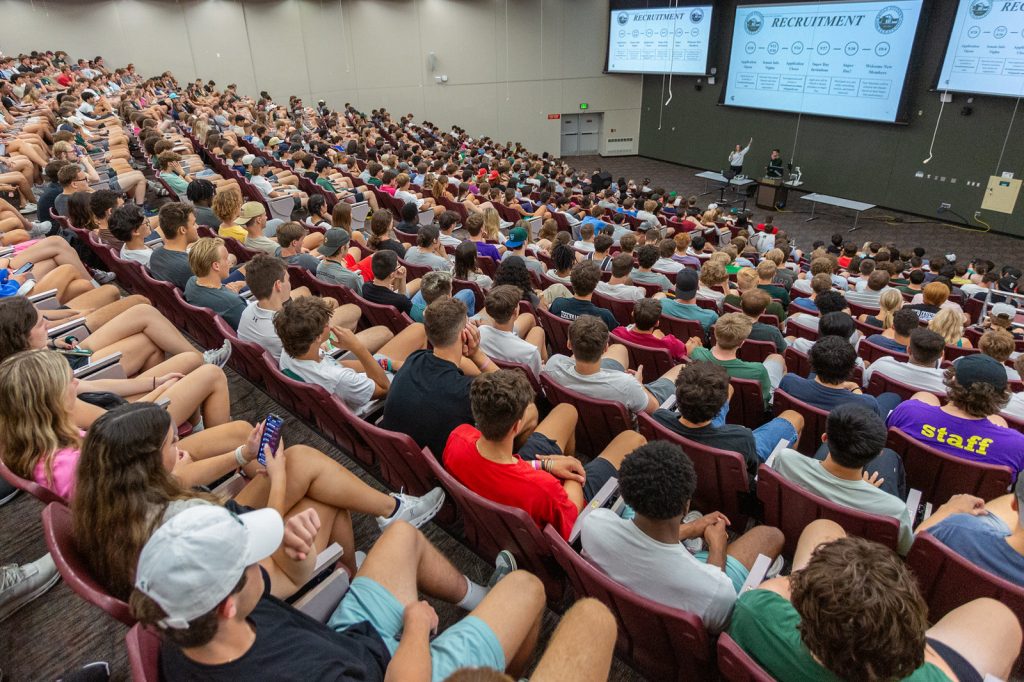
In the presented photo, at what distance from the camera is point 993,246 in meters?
11.1

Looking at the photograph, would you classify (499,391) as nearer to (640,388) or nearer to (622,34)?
(640,388)

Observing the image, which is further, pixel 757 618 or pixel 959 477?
pixel 959 477

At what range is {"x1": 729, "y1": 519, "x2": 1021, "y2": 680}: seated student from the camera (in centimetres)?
127

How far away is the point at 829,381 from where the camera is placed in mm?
3092

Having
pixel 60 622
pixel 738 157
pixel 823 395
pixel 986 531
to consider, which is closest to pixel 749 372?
pixel 823 395

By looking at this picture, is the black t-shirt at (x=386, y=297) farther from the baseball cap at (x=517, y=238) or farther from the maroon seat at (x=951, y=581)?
the maroon seat at (x=951, y=581)

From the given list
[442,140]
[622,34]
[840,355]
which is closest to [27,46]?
[442,140]

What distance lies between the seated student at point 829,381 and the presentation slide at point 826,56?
12.1 meters

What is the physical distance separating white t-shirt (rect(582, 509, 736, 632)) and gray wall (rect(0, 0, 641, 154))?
67.1 feet

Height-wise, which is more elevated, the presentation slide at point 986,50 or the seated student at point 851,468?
the presentation slide at point 986,50

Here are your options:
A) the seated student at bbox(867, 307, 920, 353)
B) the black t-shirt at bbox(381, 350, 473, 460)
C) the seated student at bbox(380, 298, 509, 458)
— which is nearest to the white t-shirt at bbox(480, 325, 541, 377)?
the seated student at bbox(380, 298, 509, 458)

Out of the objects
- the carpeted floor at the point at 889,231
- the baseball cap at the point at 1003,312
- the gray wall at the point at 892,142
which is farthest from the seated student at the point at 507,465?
the gray wall at the point at 892,142

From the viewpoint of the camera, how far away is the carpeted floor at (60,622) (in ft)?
6.77

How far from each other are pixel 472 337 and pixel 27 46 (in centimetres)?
2253
